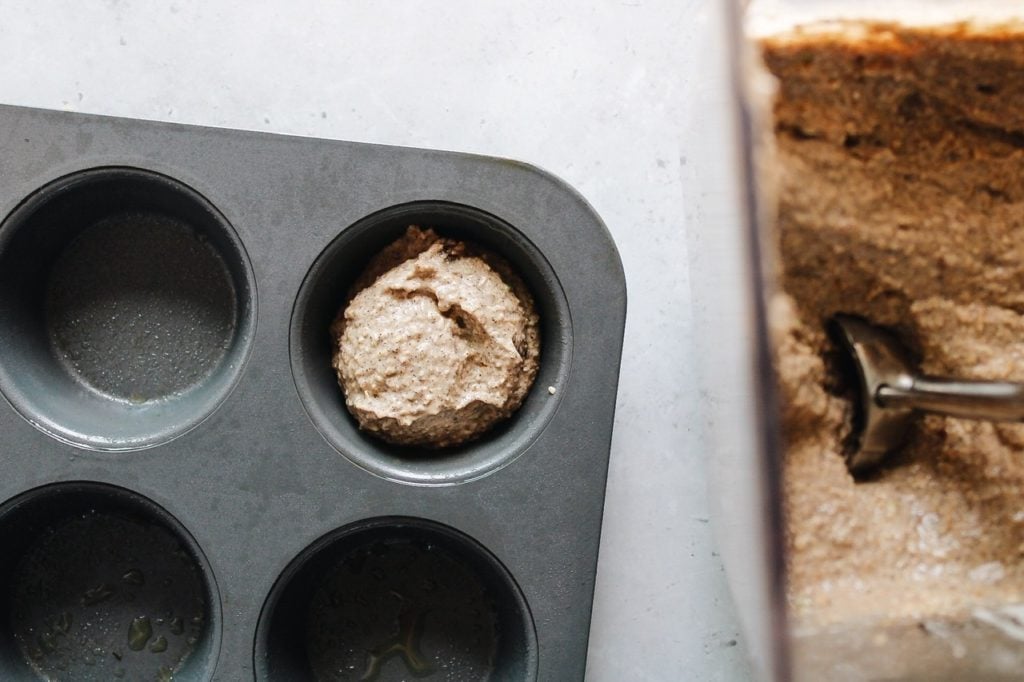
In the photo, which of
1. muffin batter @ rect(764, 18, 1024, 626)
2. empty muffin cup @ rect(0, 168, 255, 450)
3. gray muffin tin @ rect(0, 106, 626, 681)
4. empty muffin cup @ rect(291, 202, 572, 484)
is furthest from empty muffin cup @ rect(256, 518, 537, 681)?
muffin batter @ rect(764, 18, 1024, 626)

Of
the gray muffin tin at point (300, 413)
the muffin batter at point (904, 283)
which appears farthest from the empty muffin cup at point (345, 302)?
the muffin batter at point (904, 283)

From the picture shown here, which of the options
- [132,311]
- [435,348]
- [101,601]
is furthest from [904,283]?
[101,601]

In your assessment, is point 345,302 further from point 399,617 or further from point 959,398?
point 959,398

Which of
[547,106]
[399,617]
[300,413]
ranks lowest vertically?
[399,617]

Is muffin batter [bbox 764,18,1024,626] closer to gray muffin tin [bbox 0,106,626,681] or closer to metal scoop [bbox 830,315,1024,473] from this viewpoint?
metal scoop [bbox 830,315,1024,473]

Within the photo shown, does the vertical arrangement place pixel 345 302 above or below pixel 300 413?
above

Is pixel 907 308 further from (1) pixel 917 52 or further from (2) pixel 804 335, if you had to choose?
(1) pixel 917 52

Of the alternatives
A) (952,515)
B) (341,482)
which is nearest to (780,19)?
(952,515)
